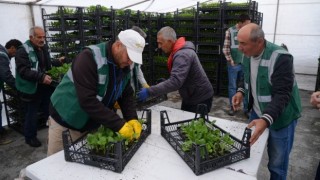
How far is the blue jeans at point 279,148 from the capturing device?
7.56 feet

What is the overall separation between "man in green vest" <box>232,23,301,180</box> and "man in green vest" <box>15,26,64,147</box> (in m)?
2.78

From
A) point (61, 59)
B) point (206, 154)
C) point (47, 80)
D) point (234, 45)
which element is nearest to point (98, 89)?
point (206, 154)

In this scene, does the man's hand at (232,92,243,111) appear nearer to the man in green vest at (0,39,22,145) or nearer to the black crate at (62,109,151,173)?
the black crate at (62,109,151,173)

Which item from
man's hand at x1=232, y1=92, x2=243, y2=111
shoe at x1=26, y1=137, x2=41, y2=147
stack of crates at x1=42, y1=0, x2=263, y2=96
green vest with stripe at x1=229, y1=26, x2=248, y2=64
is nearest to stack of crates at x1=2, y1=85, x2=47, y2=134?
shoe at x1=26, y1=137, x2=41, y2=147

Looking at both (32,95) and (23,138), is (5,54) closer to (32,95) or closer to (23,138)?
(32,95)

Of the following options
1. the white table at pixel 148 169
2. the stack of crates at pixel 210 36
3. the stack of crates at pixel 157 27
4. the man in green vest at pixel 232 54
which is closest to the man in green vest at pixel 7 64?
the stack of crates at pixel 157 27

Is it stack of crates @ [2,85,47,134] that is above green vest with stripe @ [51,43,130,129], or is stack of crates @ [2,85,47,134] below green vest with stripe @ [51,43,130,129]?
below

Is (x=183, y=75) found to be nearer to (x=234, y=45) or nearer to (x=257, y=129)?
(x=257, y=129)

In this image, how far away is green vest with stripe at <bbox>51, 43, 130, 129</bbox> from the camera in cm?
180

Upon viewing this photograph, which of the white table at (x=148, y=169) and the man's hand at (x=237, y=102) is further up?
the man's hand at (x=237, y=102)

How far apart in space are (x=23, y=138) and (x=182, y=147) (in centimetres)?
362

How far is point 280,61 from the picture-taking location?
81.0 inches

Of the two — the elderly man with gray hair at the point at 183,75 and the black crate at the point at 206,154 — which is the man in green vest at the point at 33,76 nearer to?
the elderly man with gray hair at the point at 183,75

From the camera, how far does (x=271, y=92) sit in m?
2.19
